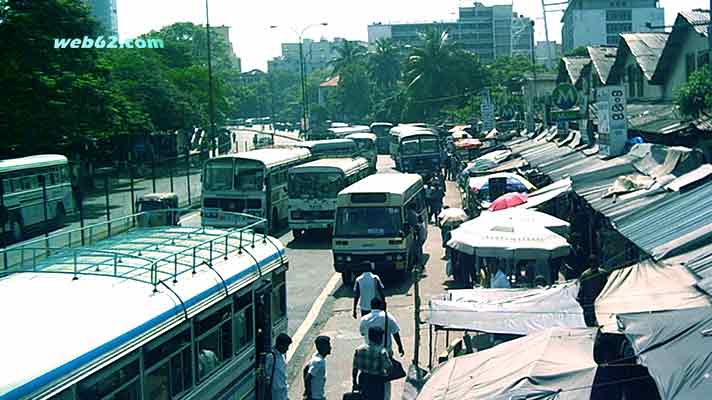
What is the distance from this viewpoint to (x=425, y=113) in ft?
279

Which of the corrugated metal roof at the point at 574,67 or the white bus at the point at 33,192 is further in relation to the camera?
the corrugated metal roof at the point at 574,67

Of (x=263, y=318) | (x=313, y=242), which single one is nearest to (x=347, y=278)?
(x=313, y=242)

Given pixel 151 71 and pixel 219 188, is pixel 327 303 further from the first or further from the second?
pixel 151 71

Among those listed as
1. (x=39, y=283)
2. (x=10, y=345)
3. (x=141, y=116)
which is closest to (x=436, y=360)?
(x=39, y=283)

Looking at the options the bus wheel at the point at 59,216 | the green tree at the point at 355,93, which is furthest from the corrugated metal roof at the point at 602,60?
the green tree at the point at 355,93

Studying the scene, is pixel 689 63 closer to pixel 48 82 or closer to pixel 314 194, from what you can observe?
pixel 314 194

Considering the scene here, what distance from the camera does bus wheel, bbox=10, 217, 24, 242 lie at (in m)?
25.9

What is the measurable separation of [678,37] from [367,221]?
15.2 metres

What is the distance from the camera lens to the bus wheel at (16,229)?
25859 mm

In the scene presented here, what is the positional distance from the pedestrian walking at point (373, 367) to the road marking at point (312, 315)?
4.78 m

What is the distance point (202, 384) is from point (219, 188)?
20273 mm

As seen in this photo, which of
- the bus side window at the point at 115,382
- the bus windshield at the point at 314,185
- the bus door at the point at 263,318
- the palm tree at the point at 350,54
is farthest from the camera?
the palm tree at the point at 350,54

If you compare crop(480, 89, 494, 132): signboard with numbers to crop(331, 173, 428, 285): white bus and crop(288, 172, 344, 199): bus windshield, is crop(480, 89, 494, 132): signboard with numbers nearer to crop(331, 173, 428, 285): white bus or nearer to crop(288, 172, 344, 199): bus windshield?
crop(288, 172, 344, 199): bus windshield

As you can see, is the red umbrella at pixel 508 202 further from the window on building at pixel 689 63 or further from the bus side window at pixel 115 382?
the bus side window at pixel 115 382
